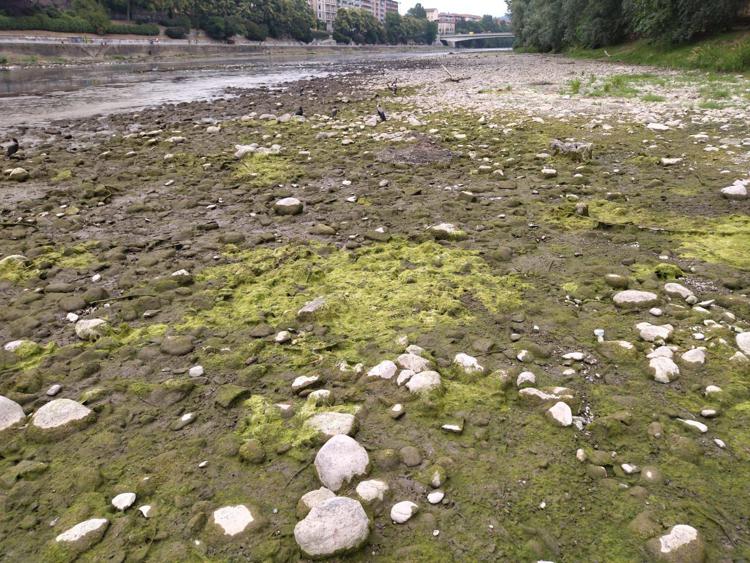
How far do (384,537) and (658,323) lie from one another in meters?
2.45

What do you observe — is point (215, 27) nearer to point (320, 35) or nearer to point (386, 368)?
point (320, 35)

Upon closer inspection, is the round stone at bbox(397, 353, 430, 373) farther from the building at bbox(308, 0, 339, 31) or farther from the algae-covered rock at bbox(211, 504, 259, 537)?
the building at bbox(308, 0, 339, 31)

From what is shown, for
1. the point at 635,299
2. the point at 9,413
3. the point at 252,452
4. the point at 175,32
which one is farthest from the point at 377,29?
the point at 252,452

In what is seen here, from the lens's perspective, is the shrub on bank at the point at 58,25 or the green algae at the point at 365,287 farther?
the shrub on bank at the point at 58,25

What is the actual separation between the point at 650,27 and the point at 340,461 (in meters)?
30.2

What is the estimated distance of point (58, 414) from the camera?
2658mm

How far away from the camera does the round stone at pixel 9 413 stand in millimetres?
2629

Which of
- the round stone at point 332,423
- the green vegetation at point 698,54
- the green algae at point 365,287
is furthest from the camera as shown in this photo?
the green vegetation at point 698,54

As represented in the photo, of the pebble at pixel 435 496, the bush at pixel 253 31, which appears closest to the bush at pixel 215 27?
the bush at pixel 253 31

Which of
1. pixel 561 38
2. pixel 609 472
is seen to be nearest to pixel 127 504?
pixel 609 472

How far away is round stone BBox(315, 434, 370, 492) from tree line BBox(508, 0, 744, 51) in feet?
92.4

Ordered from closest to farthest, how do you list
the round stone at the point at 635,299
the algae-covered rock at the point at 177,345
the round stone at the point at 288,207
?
the algae-covered rock at the point at 177,345 < the round stone at the point at 635,299 < the round stone at the point at 288,207

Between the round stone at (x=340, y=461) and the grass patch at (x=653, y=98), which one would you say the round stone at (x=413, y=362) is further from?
the grass patch at (x=653, y=98)

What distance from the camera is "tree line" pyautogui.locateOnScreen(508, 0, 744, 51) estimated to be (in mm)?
22484
